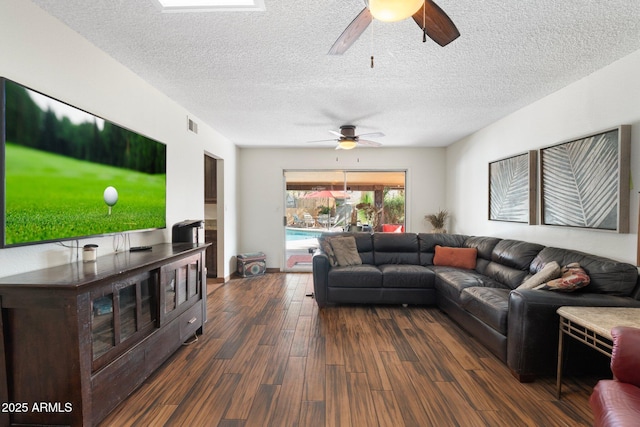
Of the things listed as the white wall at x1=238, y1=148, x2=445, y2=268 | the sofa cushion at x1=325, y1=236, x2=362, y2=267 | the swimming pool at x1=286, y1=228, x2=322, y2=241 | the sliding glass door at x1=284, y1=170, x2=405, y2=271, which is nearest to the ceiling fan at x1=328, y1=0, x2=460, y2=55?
the sofa cushion at x1=325, y1=236, x2=362, y2=267

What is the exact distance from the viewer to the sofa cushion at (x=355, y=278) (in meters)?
4.02

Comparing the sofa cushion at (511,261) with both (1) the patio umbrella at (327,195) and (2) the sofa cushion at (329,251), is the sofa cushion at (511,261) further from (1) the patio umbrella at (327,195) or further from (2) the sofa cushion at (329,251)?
(1) the patio umbrella at (327,195)

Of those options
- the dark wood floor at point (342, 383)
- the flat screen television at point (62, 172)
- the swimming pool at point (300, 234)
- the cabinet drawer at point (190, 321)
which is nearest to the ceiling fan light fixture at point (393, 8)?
the flat screen television at point (62, 172)

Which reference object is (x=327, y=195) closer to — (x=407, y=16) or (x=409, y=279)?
(x=409, y=279)

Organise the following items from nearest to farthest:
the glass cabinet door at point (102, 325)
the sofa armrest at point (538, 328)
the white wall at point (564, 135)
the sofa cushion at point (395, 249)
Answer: the glass cabinet door at point (102, 325) → the sofa armrest at point (538, 328) → the white wall at point (564, 135) → the sofa cushion at point (395, 249)

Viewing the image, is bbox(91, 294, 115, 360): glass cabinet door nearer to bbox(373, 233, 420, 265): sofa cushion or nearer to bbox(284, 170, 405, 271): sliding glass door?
bbox(373, 233, 420, 265): sofa cushion

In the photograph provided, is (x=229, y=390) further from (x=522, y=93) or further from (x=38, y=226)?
(x=522, y=93)

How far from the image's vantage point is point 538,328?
222 cm

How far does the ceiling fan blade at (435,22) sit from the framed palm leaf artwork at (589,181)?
1925mm

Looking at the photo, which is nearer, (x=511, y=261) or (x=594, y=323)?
(x=594, y=323)

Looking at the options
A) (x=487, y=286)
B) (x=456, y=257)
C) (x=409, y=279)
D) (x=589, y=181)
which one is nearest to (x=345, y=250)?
(x=409, y=279)

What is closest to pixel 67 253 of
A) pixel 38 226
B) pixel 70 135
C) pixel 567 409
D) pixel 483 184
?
pixel 38 226

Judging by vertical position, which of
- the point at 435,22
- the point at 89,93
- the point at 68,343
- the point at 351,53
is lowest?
the point at 68,343

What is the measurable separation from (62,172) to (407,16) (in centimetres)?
218
